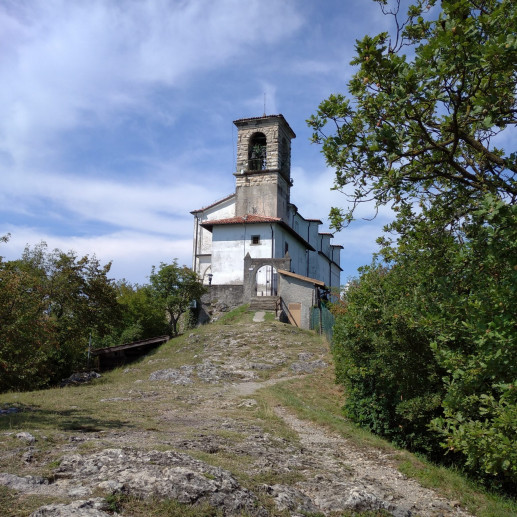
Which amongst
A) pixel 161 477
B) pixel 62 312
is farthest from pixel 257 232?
pixel 161 477

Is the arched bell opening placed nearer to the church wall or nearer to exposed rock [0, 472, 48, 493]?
the church wall

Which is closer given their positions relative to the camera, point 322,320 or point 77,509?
point 77,509

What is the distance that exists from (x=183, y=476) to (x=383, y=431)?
6505 millimetres

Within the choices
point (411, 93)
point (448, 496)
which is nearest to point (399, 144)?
point (411, 93)

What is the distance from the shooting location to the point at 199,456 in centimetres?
672

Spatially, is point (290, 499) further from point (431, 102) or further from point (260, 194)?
point (260, 194)

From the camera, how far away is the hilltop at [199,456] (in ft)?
17.2

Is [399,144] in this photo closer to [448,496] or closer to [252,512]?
[252,512]

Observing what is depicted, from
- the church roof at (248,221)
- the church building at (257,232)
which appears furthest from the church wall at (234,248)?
the church roof at (248,221)

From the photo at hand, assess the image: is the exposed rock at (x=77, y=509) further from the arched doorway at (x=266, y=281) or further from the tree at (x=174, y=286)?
the arched doorway at (x=266, y=281)

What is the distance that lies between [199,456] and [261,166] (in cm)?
3132

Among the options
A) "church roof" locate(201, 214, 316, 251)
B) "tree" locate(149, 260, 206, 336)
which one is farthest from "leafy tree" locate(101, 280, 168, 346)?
"church roof" locate(201, 214, 316, 251)

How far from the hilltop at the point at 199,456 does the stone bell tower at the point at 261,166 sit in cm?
2130

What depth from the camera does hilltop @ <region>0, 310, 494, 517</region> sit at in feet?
17.2
